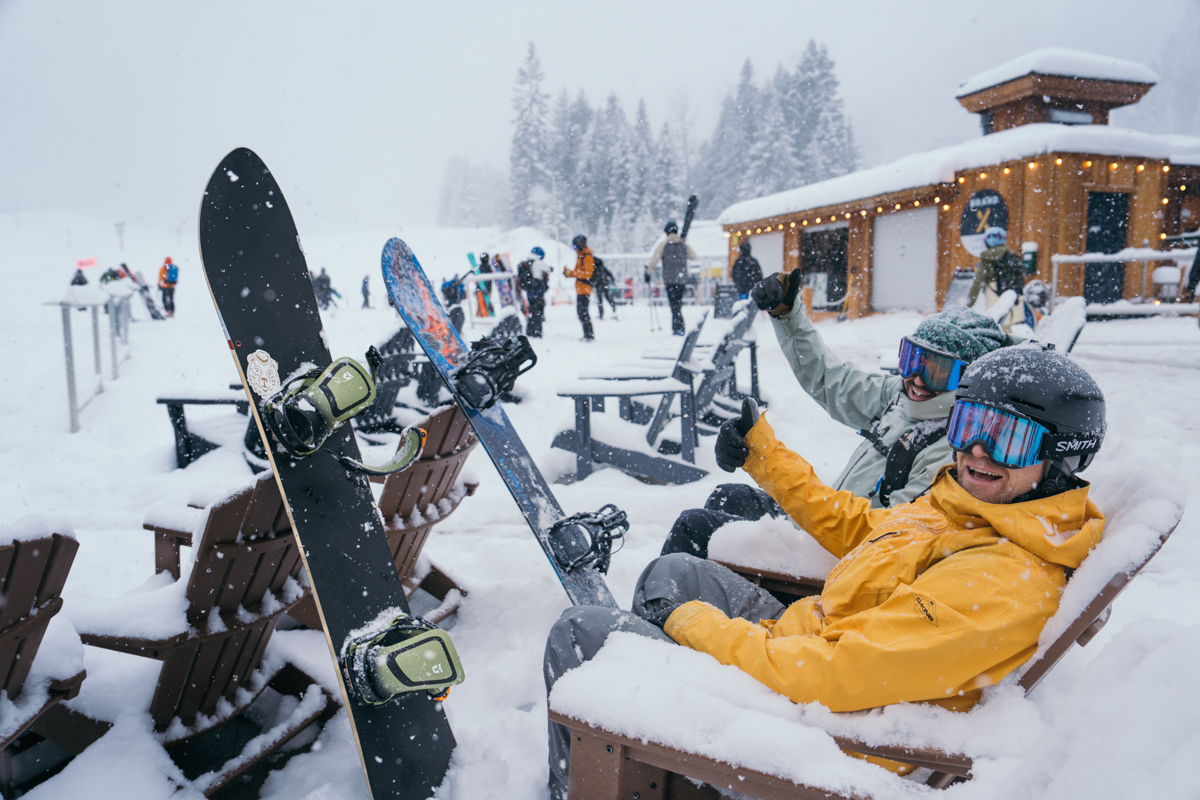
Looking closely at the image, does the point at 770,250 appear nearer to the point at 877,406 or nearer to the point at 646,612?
the point at 877,406

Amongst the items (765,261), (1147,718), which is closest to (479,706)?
(1147,718)

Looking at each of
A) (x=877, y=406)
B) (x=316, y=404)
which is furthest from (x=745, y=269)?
(x=316, y=404)

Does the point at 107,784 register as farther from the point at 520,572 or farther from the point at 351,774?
the point at 520,572

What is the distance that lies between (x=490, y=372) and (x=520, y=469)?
0.43 m

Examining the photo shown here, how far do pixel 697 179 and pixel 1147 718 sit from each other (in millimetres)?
46275

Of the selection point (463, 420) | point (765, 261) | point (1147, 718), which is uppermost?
point (765, 261)

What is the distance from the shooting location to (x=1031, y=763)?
3.26 ft

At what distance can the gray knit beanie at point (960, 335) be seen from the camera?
2078 millimetres

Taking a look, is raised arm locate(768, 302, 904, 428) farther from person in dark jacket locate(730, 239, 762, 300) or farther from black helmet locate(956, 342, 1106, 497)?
person in dark jacket locate(730, 239, 762, 300)

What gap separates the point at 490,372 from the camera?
97.0 inches

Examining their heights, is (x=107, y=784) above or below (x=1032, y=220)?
below

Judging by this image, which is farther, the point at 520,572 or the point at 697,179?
the point at 697,179

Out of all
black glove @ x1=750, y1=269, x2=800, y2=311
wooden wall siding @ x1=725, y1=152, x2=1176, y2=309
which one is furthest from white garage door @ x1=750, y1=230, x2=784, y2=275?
black glove @ x1=750, y1=269, x2=800, y2=311

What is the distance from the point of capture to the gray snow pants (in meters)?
1.53
